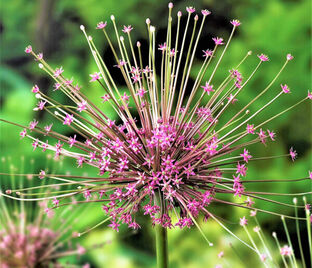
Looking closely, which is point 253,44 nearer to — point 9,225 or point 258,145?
point 258,145

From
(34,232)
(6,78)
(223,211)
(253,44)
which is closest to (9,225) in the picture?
(34,232)

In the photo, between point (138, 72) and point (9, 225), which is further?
point (9, 225)

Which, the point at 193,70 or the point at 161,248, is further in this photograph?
the point at 193,70

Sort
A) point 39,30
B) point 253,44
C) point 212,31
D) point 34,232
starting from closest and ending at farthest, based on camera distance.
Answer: point 34,232
point 253,44
point 212,31
point 39,30

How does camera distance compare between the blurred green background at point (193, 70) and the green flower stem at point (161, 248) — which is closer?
the green flower stem at point (161, 248)

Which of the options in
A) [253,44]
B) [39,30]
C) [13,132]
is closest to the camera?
[13,132]

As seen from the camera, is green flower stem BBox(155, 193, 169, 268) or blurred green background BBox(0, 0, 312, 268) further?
blurred green background BBox(0, 0, 312, 268)

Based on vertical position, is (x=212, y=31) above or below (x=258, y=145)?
above

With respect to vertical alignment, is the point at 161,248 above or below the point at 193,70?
below
